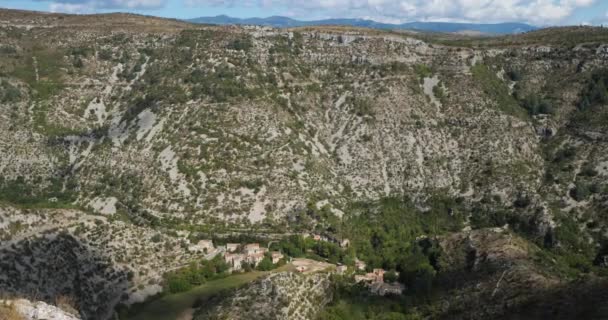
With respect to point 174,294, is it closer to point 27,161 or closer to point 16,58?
point 27,161

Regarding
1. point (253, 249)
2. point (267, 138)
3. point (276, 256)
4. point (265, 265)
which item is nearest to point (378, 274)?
point (276, 256)

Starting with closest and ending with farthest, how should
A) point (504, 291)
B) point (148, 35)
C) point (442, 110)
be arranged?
1. point (504, 291)
2. point (442, 110)
3. point (148, 35)

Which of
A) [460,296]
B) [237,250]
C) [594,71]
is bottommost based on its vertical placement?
[237,250]

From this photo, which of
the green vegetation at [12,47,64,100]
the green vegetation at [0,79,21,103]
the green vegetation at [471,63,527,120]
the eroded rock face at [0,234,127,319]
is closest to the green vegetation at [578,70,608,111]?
the green vegetation at [471,63,527,120]

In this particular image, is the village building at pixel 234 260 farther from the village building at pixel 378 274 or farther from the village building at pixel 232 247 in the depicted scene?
the village building at pixel 378 274

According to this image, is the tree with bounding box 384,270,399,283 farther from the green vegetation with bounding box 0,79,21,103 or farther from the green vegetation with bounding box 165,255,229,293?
the green vegetation with bounding box 0,79,21,103

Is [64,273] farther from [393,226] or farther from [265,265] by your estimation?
[393,226]

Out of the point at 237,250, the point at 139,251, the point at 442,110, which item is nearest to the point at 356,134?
the point at 442,110
